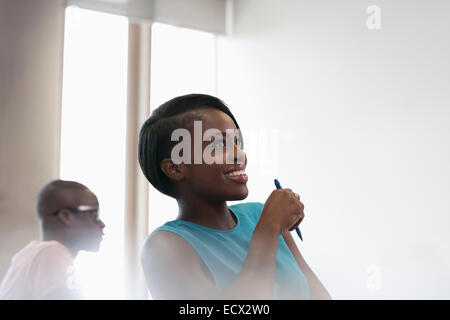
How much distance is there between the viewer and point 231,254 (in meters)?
0.57

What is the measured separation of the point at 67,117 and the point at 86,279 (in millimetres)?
189

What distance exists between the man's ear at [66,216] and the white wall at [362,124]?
1.18 feet

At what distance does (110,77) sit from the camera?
60cm

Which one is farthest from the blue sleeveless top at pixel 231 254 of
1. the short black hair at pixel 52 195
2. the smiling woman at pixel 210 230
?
the short black hair at pixel 52 195

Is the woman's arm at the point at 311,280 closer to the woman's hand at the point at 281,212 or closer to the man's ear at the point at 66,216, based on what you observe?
the woman's hand at the point at 281,212

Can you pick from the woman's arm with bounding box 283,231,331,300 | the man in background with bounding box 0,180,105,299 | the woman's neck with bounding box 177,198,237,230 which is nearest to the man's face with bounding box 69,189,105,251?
the man in background with bounding box 0,180,105,299

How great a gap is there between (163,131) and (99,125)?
0.27 feet

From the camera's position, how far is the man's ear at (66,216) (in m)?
0.50

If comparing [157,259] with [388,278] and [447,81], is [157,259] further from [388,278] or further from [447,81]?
[447,81]

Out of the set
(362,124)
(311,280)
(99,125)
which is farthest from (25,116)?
(362,124)

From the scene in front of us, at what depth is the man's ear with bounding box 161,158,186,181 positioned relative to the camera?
0.57 metres

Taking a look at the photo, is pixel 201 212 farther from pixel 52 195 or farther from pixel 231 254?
pixel 52 195
